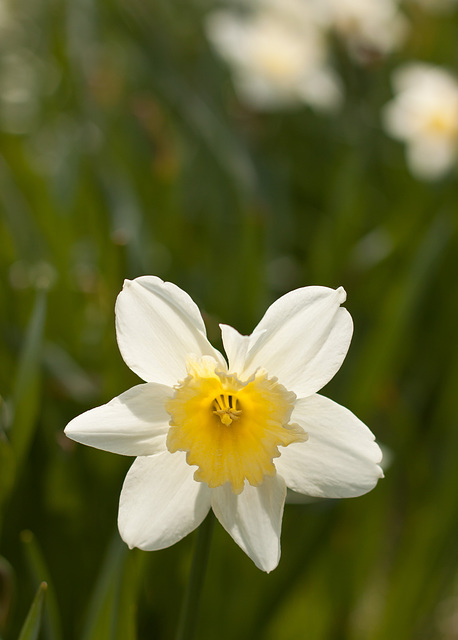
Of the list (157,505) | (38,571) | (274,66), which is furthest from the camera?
(274,66)

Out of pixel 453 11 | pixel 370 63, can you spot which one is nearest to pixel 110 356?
pixel 370 63

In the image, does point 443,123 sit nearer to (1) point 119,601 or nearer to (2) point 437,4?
(2) point 437,4

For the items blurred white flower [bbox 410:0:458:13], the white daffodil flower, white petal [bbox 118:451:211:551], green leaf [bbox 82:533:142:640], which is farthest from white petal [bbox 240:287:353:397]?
blurred white flower [bbox 410:0:458:13]

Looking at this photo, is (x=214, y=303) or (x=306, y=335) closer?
(x=306, y=335)

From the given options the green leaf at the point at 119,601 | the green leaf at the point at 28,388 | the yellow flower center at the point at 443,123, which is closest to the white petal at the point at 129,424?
the green leaf at the point at 119,601

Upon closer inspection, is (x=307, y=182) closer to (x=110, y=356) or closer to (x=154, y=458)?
(x=110, y=356)

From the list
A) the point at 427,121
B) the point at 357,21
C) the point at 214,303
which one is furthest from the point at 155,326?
the point at 357,21

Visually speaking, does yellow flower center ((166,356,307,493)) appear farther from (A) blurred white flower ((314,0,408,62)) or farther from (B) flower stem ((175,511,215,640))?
(A) blurred white flower ((314,0,408,62))
